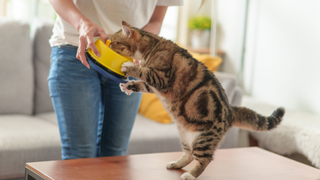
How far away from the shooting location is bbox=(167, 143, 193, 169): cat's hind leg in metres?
0.99

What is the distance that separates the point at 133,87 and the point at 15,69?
1470 mm

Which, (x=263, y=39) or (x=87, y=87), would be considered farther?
(x=263, y=39)

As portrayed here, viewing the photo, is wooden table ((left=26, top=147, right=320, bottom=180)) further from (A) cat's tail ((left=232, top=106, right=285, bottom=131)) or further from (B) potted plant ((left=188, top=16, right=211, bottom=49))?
(B) potted plant ((left=188, top=16, right=211, bottom=49))

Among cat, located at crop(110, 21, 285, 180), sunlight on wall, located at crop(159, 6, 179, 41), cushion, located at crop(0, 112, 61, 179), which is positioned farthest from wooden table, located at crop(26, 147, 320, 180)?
sunlight on wall, located at crop(159, 6, 179, 41)

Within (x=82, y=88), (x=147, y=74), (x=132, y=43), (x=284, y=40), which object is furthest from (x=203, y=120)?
(x=284, y=40)

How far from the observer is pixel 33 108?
2.17 metres

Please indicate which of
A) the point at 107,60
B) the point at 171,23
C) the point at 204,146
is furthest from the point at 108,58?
the point at 171,23

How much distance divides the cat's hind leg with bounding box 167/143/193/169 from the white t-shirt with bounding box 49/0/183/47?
1.48 feet

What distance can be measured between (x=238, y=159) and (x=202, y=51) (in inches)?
75.7

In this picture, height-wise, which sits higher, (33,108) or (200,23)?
(200,23)

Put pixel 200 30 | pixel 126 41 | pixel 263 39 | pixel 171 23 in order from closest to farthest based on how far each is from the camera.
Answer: pixel 126 41, pixel 263 39, pixel 200 30, pixel 171 23

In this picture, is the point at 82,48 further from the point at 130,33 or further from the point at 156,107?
the point at 156,107

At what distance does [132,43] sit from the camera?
948 millimetres

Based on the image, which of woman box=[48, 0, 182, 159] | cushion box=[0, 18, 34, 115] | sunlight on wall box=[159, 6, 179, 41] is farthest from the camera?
sunlight on wall box=[159, 6, 179, 41]
